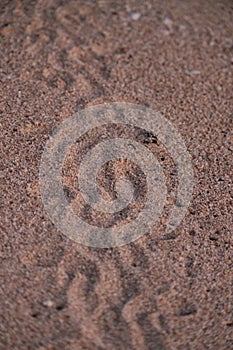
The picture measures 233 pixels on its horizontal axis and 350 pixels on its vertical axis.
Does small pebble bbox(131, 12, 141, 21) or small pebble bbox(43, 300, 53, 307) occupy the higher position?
small pebble bbox(131, 12, 141, 21)

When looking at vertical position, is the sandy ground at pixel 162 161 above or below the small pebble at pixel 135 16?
below

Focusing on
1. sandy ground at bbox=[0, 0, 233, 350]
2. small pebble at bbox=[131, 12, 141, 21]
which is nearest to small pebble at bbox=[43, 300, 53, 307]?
sandy ground at bbox=[0, 0, 233, 350]

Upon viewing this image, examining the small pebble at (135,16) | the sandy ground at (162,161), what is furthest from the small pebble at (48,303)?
the small pebble at (135,16)

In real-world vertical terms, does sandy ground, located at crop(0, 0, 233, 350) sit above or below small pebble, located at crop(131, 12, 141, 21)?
below

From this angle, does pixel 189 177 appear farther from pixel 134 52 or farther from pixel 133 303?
pixel 134 52

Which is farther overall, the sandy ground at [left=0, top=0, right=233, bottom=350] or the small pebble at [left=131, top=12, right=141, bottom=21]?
the small pebble at [left=131, top=12, right=141, bottom=21]

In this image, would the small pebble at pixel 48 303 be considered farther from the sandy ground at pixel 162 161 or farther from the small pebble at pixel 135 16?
the small pebble at pixel 135 16

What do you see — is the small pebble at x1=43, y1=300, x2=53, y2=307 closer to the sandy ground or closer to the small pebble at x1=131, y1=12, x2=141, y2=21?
the sandy ground

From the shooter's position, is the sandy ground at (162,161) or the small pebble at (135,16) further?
the small pebble at (135,16)
